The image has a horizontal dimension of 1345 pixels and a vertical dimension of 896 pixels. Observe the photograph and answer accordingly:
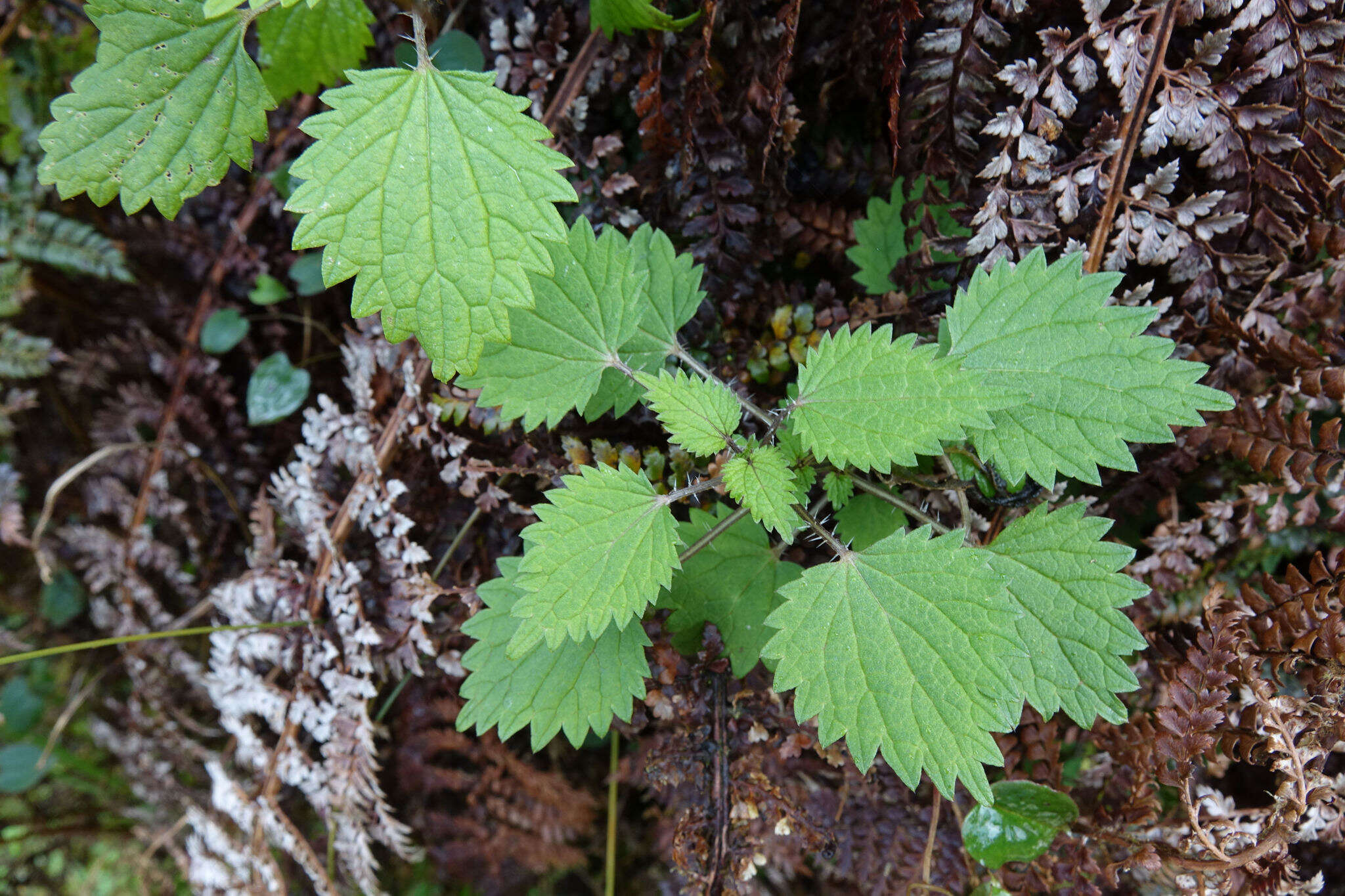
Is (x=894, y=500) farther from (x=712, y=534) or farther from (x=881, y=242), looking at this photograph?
(x=881, y=242)

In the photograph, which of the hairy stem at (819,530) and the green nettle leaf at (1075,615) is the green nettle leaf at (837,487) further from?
the green nettle leaf at (1075,615)

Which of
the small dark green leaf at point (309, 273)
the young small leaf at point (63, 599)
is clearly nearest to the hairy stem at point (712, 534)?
the small dark green leaf at point (309, 273)

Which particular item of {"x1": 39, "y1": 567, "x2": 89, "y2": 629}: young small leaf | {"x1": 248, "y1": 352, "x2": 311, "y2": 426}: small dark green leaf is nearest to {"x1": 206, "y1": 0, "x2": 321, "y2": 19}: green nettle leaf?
{"x1": 248, "y1": 352, "x2": 311, "y2": 426}: small dark green leaf

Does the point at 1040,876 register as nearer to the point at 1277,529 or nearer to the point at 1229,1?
the point at 1277,529

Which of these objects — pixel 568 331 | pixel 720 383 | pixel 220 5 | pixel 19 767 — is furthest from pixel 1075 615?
pixel 19 767

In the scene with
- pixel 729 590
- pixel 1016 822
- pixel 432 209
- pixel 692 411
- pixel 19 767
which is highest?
pixel 432 209
